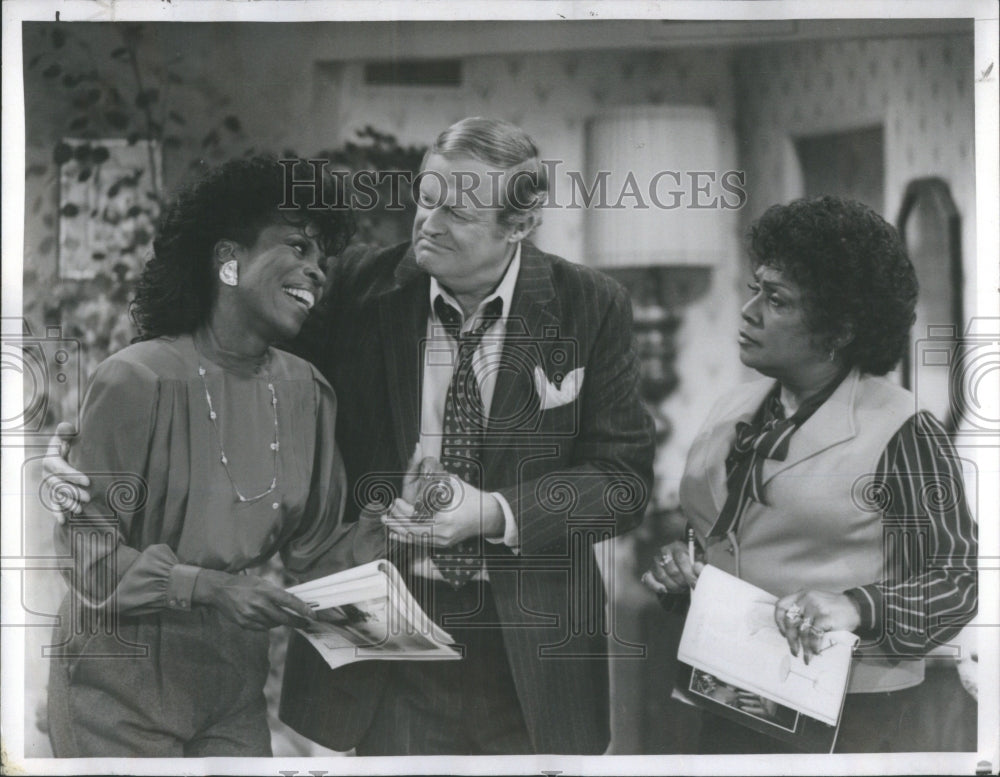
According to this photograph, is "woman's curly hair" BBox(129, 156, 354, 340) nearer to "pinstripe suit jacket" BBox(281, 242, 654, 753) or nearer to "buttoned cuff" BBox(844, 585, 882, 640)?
"pinstripe suit jacket" BBox(281, 242, 654, 753)

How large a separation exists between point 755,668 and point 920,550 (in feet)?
2.29

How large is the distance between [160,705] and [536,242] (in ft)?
6.64

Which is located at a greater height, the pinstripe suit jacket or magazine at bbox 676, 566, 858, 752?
the pinstripe suit jacket

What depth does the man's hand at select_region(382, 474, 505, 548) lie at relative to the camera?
4.04 metres

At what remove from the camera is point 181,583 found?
401 cm

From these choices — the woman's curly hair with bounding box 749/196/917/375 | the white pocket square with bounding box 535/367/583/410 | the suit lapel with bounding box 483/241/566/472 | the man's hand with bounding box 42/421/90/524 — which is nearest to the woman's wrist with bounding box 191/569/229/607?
the man's hand with bounding box 42/421/90/524

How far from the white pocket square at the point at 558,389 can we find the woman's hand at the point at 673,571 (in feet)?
2.01

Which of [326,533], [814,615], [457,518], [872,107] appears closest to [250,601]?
[326,533]

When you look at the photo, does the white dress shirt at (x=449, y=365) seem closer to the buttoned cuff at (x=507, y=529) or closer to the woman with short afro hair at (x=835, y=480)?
the buttoned cuff at (x=507, y=529)

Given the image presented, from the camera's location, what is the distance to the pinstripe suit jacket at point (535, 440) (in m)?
4.05

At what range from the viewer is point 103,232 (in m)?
4.09

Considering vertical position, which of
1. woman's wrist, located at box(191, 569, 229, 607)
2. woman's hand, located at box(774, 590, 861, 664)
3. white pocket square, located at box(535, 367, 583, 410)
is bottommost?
woman's hand, located at box(774, 590, 861, 664)
